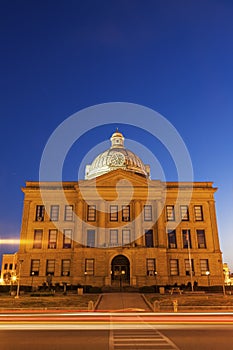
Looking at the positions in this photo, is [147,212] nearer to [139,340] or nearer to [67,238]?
[67,238]

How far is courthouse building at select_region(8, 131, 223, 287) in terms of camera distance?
50625mm

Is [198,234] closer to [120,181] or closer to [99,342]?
[120,181]

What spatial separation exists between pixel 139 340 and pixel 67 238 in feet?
143

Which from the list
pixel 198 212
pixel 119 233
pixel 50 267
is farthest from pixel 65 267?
pixel 198 212

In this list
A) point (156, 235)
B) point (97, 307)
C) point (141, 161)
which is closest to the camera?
point (97, 307)

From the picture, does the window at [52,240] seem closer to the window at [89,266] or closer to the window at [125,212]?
the window at [89,266]

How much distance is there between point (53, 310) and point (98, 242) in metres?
26.8

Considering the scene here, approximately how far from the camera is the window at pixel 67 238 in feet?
176

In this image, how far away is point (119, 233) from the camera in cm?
5312

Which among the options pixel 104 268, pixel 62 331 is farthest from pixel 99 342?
pixel 104 268

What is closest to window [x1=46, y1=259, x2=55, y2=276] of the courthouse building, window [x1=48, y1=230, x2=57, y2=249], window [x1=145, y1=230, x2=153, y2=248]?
the courthouse building

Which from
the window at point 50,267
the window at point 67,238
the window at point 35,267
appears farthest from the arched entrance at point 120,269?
the window at point 35,267

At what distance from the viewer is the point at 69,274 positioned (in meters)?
51.7

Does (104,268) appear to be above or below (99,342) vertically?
above
